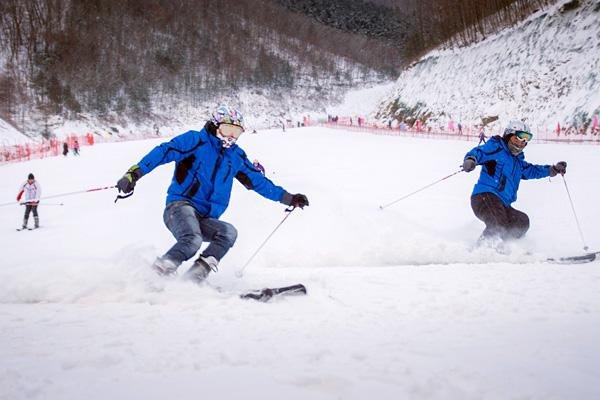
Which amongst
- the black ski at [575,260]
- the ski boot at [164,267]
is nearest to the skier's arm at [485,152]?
the black ski at [575,260]

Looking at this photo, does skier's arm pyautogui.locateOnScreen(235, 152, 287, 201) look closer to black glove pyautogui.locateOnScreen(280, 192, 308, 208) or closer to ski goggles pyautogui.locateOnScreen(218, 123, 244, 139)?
black glove pyautogui.locateOnScreen(280, 192, 308, 208)

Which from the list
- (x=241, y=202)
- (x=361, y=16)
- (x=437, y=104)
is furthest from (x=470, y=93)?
(x=361, y=16)

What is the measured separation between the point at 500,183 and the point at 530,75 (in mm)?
25855

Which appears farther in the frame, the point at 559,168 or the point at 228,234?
the point at 559,168

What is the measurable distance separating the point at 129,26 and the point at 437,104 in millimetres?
55544

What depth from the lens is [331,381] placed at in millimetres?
1907

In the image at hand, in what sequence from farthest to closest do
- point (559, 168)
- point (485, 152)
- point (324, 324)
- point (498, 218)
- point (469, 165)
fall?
1. point (559, 168)
2. point (485, 152)
3. point (498, 218)
4. point (469, 165)
5. point (324, 324)

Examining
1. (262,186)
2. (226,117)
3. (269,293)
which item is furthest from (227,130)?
(269,293)

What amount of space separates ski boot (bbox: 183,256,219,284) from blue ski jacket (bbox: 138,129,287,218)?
64cm

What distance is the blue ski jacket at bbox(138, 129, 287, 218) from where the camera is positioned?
4133mm

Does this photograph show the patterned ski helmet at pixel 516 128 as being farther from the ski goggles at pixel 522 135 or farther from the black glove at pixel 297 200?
the black glove at pixel 297 200

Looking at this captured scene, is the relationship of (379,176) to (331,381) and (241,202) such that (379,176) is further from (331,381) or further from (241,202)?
(331,381)

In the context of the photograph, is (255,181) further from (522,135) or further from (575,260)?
(522,135)

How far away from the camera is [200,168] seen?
4199mm
